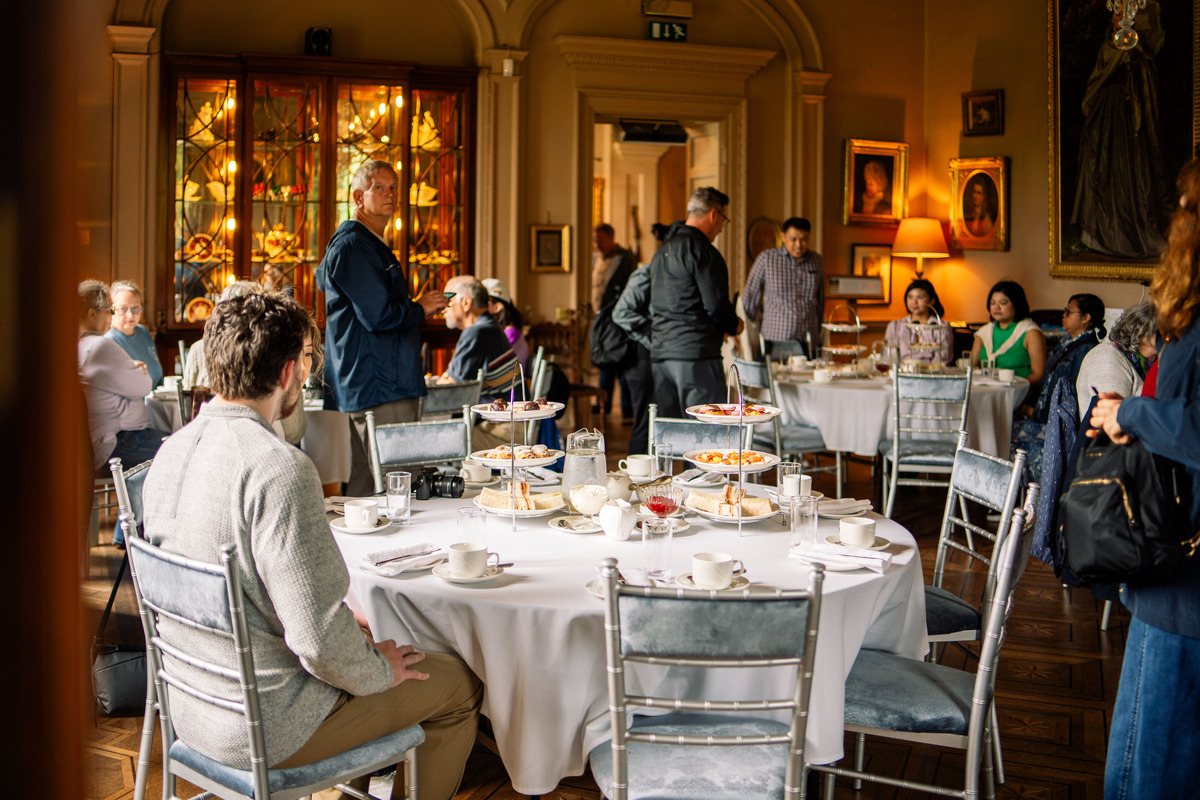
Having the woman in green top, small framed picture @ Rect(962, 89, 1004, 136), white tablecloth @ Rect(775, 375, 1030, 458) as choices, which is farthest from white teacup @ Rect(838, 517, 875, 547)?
small framed picture @ Rect(962, 89, 1004, 136)

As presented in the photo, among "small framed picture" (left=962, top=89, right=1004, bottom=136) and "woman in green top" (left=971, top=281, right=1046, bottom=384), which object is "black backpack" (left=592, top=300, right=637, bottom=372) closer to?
"woman in green top" (left=971, top=281, right=1046, bottom=384)

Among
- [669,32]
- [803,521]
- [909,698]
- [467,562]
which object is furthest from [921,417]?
[669,32]

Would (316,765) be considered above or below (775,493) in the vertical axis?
below

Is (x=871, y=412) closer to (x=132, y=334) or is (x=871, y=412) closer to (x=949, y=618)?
(x=949, y=618)

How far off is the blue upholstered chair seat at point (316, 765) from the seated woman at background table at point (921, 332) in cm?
447

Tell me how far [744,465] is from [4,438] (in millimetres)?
2568

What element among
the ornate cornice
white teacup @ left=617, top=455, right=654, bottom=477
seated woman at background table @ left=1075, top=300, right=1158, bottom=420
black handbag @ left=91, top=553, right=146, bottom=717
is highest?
the ornate cornice

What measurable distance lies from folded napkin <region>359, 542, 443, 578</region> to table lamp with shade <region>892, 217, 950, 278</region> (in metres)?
7.19

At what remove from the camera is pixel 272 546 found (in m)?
1.71

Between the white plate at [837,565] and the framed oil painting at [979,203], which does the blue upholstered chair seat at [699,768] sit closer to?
the white plate at [837,565]

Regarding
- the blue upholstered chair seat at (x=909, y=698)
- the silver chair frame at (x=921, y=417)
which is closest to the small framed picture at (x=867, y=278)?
the silver chair frame at (x=921, y=417)

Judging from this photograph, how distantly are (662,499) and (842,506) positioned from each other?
545 millimetres

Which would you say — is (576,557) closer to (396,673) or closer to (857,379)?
(396,673)

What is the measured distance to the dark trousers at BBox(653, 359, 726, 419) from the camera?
5254mm
